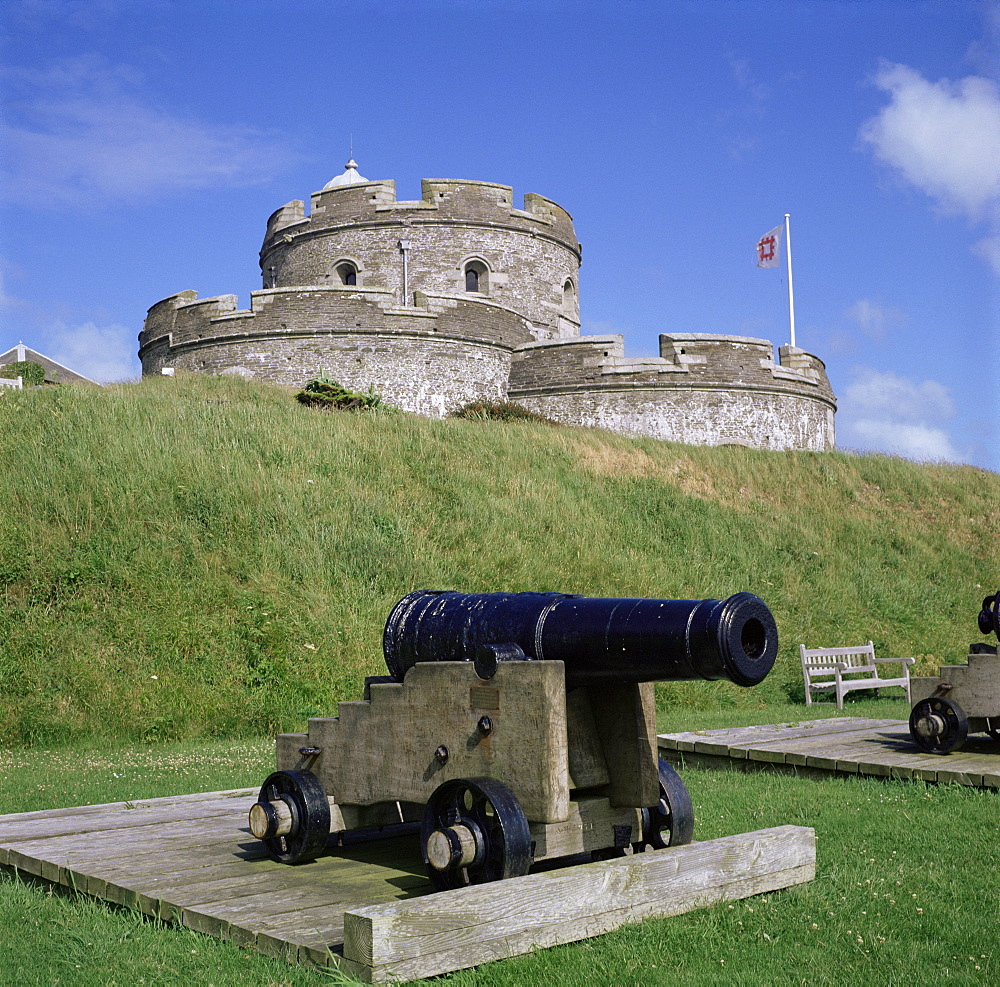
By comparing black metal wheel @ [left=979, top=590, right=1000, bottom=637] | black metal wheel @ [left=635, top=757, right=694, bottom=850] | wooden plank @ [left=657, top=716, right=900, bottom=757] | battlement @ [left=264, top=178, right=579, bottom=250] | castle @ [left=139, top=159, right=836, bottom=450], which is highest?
battlement @ [left=264, top=178, right=579, bottom=250]

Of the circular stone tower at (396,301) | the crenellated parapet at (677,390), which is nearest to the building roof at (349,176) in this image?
the circular stone tower at (396,301)

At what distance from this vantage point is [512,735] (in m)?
3.93

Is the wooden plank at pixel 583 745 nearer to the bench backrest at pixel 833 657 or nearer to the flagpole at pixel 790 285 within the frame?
the bench backrest at pixel 833 657

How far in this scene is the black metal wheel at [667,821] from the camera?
4.49m

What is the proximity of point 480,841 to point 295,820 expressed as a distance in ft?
3.52

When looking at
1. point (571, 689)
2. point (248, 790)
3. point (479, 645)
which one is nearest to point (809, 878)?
point (571, 689)

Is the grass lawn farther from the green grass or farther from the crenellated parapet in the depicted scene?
the crenellated parapet

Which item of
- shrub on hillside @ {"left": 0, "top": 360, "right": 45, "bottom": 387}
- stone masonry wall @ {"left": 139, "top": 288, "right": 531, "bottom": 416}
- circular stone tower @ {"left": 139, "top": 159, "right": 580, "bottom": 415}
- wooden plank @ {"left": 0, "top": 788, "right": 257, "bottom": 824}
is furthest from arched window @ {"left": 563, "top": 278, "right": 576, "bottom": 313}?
wooden plank @ {"left": 0, "top": 788, "right": 257, "bottom": 824}

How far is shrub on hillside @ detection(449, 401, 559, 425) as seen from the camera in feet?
83.6

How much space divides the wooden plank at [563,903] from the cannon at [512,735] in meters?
0.22

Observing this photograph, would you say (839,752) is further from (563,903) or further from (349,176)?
(349,176)

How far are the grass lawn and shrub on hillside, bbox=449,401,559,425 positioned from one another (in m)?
19.6

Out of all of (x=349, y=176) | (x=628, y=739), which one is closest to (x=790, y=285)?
(x=349, y=176)

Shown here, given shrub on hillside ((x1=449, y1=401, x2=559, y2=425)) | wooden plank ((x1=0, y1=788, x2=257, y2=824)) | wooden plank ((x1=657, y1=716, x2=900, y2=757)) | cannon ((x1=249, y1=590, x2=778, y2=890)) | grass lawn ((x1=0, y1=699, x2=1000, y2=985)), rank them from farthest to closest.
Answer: shrub on hillside ((x1=449, y1=401, x2=559, y2=425)) < wooden plank ((x1=657, y1=716, x2=900, y2=757)) < wooden plank ((x1=0, y1=788, x2=257, y2=824)) < cannon ((x1=249, y1=590, x2=778, y2=890)) < grass lawn ((x1=0, y1=699, x2=1000, y2=985))
